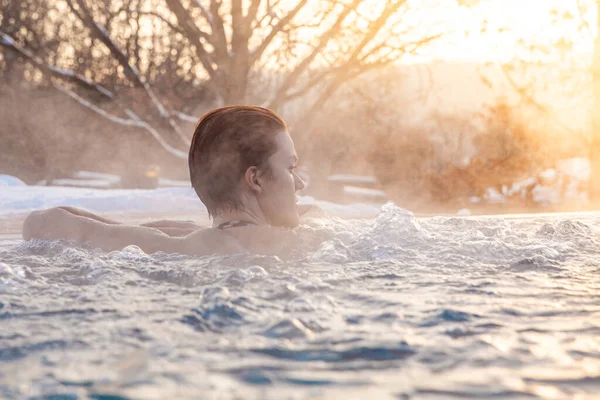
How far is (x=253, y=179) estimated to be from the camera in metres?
2.95

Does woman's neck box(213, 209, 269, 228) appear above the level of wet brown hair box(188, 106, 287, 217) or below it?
below

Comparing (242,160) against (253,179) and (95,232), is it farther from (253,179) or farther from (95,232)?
(95,232)

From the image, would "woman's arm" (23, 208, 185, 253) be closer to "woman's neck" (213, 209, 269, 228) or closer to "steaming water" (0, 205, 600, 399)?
"steaming water" (0, 205, 600, 399)

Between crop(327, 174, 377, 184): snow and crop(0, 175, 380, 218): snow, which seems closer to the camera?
crop(0, 175, 380, 218): snow

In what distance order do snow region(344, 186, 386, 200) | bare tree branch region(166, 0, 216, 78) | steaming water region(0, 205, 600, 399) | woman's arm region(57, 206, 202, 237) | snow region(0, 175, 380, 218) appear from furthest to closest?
snow region(344, 186, 386, 200) < bare tree branch region(166, 0, 216, 78) < snow region(0, 175, 380, 218) < woman's arm region(57, 206, 202, 237) < steaming water region(0, 205, 600, 399)

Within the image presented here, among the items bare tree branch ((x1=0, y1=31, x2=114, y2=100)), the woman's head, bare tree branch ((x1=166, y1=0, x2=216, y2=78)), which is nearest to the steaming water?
the woman's head

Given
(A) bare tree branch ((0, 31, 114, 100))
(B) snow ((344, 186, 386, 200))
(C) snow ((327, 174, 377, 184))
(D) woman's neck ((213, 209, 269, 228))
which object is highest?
(A) bare tree branch ((0, 31, 114, 100))

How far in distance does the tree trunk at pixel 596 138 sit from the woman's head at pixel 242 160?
9.40 m

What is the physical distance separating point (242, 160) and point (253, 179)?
0.10 meters

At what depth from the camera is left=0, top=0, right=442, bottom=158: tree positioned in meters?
9.26

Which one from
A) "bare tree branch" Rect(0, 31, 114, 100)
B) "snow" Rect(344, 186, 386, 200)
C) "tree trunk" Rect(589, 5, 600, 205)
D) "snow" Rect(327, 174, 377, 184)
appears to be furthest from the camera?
"snow" Rect(327, 174, 377, 184)

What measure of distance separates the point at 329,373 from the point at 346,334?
0.31 meters

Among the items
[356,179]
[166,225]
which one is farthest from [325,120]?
[166,225]

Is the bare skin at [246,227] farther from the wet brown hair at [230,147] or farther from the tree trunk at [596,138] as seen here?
the tree trunk at [596,138]
